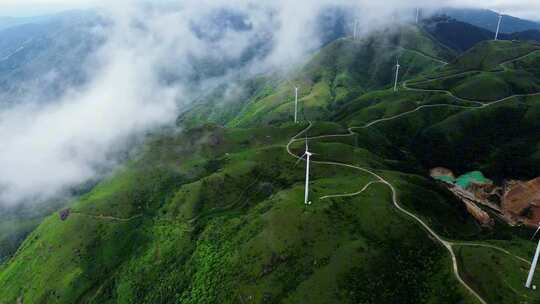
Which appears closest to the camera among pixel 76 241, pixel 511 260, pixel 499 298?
pixel 499 298

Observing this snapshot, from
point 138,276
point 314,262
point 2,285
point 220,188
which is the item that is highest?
point 314,262

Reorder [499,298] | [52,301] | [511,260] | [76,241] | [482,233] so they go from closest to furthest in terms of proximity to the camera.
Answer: [499,298], [511,260], [482,233], [52,301], [76,241]

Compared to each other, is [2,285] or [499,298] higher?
[499,298]

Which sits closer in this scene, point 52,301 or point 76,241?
point 52,301

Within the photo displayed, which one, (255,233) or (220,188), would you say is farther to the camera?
(220,188)

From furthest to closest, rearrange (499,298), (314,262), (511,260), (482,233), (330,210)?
1. (482,233)
2. (330,210)
3. (314,262)
4. (511,260)
5. (499,298)

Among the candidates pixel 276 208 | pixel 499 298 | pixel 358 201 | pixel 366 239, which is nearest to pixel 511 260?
pixel 499 298

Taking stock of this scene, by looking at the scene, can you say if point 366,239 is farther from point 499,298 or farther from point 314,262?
point 499,298

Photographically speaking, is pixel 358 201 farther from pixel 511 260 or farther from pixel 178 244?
pixel 178 244

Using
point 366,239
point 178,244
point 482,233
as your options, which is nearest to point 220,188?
point 178,244
